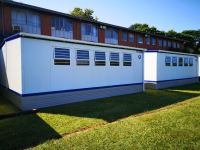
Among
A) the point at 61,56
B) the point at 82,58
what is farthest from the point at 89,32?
the point at 61,56

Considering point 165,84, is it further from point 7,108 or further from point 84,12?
point 84,12

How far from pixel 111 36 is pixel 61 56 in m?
19.0

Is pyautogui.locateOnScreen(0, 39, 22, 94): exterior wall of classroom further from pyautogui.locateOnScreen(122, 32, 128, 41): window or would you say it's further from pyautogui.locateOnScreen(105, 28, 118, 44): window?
pyautogui.locateOnScreen(122, 32, 128, 41): window

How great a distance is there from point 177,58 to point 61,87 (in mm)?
13815

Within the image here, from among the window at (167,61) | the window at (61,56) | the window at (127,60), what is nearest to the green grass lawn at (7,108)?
the window at (61,56)

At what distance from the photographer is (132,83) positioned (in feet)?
47.7

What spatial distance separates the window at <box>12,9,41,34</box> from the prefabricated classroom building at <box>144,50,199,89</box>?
1115cm

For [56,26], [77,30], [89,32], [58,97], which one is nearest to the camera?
[58,97]

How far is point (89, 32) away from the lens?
2516cm

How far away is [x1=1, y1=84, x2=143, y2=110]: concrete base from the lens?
8.94 meters

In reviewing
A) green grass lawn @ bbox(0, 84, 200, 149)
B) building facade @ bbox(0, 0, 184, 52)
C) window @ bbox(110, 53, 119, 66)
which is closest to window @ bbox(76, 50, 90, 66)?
window @ bbox(110, 53, 119, 66)

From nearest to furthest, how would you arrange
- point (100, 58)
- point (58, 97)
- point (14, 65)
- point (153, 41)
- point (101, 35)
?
point (14, 65) < point (58, 97) < point (100, 58) < point (101, 35) < point (153, 41)

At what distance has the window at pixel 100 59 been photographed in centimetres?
1198

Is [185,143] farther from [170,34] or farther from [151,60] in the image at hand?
[170,34]
